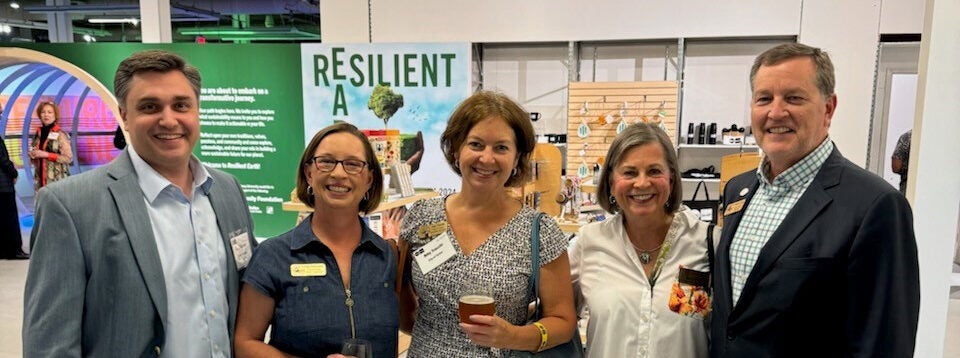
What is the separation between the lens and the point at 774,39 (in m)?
6.98

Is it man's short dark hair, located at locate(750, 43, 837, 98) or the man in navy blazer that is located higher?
man's short dark hair, located at locate(750, 43, 837, 98)

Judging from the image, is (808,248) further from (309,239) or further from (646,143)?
(309,239)

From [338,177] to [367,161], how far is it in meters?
0.13

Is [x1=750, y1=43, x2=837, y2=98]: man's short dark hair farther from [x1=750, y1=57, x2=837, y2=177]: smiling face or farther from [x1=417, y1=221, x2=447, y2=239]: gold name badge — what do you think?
[x1=417, y1=221, x2=447, y2=239]: gold name badge

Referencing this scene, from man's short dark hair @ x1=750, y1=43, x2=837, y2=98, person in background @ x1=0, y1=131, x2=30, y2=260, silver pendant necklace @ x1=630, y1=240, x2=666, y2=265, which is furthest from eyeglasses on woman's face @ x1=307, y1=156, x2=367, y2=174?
person in background @ x1=0, y1=131, x2=30, y2=260

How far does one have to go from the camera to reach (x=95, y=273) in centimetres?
154

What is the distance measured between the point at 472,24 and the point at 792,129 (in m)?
5.94

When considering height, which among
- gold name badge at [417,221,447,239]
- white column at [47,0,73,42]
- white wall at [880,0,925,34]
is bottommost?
gold name badge at [417,221,447,239]

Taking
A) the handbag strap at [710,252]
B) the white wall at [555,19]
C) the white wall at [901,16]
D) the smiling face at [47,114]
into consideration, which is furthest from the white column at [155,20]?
the white wall at [901,16]

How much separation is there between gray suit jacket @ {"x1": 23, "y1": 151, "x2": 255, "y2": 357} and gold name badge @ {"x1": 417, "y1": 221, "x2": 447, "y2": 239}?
0.77 m

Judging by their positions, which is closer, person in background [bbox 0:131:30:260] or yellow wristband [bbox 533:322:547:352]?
yellow wristband [bbox 533:322:547:352]

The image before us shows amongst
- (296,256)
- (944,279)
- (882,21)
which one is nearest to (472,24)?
(882,21)

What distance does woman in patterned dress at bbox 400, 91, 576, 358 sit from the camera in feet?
5.81

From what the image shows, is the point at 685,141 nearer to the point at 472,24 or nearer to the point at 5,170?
the point at 472,24
